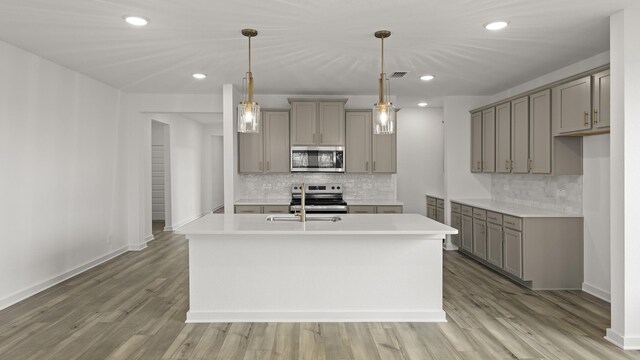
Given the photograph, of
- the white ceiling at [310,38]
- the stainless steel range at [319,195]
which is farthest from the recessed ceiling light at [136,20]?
the stainless steel range at [319,195]

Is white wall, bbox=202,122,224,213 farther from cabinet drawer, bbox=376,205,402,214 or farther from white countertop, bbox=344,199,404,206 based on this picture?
cabinet drawer, bbox=376,205,402,214

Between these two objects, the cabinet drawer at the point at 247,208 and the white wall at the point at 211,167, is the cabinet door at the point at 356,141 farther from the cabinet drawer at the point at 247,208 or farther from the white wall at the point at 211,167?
the white wall at the point at 211,167

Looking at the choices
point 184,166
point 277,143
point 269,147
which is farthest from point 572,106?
point 184,166

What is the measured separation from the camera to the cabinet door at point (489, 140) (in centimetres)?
579

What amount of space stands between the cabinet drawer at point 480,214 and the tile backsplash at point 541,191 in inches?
25.9

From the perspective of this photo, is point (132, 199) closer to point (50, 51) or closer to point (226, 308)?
point (50, 51)

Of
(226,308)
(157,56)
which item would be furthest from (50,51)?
(226,308)

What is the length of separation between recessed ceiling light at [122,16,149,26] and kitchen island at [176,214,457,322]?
5.77 feet

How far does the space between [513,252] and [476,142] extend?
2.19 meters

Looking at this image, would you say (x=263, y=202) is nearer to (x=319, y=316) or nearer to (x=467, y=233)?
(x=319, y=316)

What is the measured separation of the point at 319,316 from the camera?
3.61m

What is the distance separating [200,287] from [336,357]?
1419mm

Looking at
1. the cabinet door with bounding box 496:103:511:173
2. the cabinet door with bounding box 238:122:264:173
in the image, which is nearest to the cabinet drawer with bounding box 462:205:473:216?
the cabinet door with bounding box 496:103:511:173

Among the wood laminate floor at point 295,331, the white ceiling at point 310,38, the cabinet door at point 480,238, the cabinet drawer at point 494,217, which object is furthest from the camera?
the cabinet door at point 480,238
